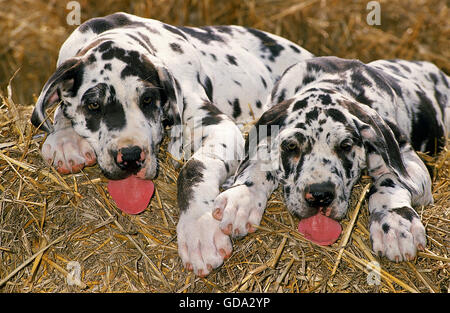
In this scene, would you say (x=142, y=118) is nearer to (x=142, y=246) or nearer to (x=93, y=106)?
(x=93, y=106)

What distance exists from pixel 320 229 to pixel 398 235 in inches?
21.4

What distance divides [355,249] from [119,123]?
1924mm

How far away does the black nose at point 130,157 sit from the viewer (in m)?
4.36

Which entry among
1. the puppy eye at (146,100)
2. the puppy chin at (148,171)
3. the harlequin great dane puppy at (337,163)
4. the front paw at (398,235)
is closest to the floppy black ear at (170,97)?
the puppy eye at (146,100)

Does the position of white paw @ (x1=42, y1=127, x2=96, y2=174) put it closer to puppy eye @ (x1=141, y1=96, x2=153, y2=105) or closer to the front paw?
puppy eye @ (x1=141, y1=96, x2=153, y2=105)

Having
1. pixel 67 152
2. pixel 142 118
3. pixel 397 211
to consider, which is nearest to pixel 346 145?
pixel 397 211

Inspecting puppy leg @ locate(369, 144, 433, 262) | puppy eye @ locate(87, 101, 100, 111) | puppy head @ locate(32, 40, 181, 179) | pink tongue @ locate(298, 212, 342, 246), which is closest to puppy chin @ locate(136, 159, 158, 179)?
puppy head @ locate(32, 40, 181, 179)

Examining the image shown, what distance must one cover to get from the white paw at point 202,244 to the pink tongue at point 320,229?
0.61m

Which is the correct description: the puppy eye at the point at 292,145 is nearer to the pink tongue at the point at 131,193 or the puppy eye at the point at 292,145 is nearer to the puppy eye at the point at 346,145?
the puppy eye at the point at 346,145

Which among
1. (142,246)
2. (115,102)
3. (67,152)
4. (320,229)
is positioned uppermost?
(115,102)

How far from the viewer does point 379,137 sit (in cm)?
443

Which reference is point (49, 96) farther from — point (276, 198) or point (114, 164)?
point (276, 198)
